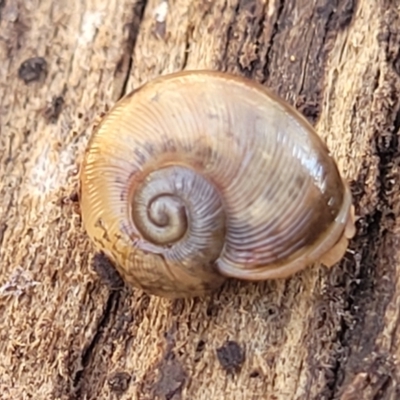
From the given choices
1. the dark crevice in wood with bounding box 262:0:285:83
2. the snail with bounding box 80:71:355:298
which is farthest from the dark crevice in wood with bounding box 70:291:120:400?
the dark crevice in wood with bounding box 262:0:285:83

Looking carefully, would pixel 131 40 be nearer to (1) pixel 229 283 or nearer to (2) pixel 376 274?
(1) pixel 229 283

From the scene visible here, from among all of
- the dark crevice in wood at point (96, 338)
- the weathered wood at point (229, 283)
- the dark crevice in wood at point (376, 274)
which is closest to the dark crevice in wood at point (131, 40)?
the weathered wood at point (229, 283)

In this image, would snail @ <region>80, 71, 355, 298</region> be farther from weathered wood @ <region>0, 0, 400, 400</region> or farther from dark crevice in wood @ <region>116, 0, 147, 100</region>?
dark crevice in wood @ <region>116, 0, 147, 100</region>

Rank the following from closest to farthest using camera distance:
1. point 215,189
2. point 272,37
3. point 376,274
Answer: point 215,189 < point 376,274 < point 272,37

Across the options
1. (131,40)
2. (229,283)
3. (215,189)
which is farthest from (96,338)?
(131,40)

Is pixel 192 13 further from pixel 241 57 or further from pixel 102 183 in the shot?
pixel 102 183

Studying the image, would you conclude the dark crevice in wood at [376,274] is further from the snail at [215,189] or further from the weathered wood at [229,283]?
the snail at [215,189]
